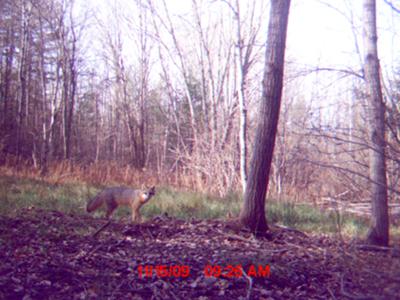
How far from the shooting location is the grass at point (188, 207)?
7555 millimetres

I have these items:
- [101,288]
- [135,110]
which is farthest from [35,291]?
[135,110]

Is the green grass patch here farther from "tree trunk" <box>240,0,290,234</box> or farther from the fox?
"tree trunk" <box>240,0,290,234</box>

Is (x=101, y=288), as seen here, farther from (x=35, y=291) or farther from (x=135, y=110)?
(x=135, y=110)

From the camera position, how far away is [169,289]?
3887 millimetres

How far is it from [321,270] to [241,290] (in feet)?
3.82

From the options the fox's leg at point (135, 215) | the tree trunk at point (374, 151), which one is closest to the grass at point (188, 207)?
the fox's leg at point (135, 215)

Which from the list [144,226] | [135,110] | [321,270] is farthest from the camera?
[135,110]

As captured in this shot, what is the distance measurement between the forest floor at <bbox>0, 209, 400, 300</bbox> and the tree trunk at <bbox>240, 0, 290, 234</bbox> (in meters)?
0.34

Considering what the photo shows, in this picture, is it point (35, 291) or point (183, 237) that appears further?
point (183, 237)

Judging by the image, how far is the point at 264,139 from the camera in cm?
609

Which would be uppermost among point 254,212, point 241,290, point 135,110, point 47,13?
point 47,13
